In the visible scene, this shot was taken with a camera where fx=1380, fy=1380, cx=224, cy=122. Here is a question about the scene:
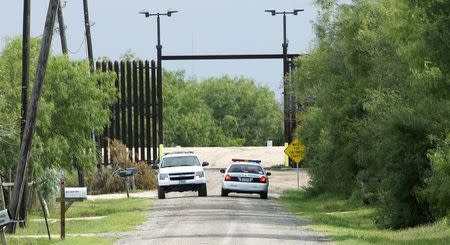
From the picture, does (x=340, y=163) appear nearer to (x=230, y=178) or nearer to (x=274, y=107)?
(x=230, y=178)

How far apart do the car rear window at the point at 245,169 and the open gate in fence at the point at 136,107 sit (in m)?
19.7

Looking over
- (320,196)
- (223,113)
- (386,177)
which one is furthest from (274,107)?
(386,177)

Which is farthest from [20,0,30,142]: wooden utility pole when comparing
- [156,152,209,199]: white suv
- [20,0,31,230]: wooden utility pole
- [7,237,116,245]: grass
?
[156,152,209,199]: white suv

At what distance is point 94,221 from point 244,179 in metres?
14.9

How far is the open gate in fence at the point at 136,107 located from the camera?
3022 inches

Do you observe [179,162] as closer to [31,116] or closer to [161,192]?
[161,192]

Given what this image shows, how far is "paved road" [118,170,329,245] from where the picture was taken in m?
31.0

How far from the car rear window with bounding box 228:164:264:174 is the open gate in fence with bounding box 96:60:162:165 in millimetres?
19717

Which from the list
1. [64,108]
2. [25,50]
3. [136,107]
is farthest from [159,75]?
[25,50]

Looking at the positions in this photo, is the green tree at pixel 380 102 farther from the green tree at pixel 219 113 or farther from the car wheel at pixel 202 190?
the green tree at pixel 219 113

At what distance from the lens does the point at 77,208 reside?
52.2 m

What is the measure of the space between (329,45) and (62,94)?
9719 millimetres

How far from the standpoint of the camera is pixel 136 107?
7825cm

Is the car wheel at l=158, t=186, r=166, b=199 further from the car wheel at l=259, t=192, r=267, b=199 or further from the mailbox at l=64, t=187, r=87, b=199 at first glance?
the mailbox at l=64, t=187, r=87, b=199
